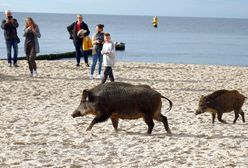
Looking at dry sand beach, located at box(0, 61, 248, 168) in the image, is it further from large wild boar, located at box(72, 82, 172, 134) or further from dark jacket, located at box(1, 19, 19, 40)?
dark jacket, located at box(1, 19, 19, 40)

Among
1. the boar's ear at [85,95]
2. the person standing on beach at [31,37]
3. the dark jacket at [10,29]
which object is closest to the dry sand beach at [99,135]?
the boar's ear at [85,95]

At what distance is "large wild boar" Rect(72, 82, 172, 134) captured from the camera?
32.0ft

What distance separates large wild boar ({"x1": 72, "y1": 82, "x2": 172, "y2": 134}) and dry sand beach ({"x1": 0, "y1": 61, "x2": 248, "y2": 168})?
0.36 m

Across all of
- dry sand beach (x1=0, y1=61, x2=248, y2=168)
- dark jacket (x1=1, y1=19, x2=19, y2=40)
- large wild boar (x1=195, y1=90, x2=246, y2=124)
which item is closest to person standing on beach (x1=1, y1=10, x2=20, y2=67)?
dark jacket (x1=1, y1=19, x2=19, y2=40)

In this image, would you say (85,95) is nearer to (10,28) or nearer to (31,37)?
(31,37)

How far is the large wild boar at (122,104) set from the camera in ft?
32.0

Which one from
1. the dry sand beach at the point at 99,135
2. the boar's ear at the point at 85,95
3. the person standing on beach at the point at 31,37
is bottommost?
the dry sand beach at the point at 99,135

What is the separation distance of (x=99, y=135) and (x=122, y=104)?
67cm

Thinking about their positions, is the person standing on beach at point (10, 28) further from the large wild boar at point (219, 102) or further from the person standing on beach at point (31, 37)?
the large wild boar at point (219, 102)

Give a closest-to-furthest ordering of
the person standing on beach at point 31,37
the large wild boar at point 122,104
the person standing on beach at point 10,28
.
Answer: the large wild boar at point 122,104 < the person standing on beach at point 31,37 < the person standing on beach at point 10,28

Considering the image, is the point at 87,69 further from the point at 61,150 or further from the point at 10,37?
the point at 61,150

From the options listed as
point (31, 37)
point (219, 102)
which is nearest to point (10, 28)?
point (31, 37)

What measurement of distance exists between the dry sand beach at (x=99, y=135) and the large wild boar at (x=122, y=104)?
360 mm

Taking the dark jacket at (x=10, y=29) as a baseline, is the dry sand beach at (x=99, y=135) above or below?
below
